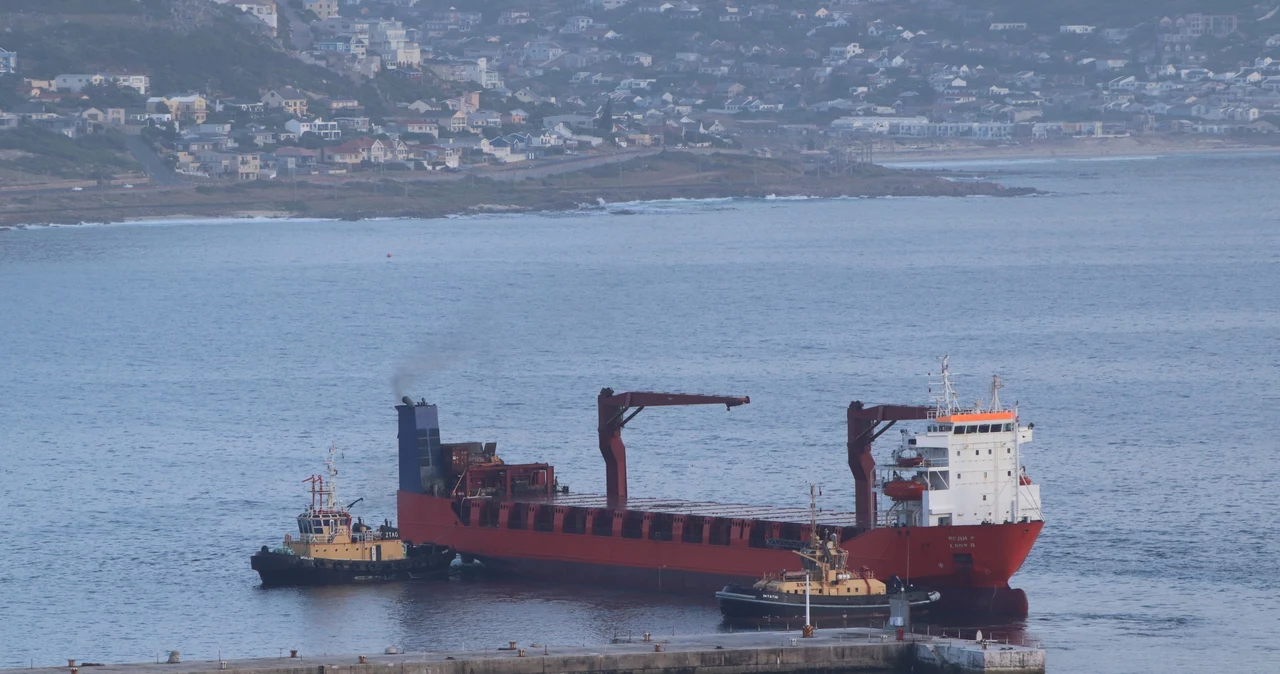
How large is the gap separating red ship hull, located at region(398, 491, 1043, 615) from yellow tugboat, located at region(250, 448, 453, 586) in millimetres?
1445

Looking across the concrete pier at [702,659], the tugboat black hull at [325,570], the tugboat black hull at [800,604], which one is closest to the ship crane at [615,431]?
the tugboat black hull at [325,570]

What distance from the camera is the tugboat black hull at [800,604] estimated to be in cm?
5344

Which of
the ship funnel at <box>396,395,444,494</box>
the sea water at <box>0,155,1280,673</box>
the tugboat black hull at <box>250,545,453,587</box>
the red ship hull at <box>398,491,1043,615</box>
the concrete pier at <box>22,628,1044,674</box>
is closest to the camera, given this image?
the concrete pier at <box>22,628,1044,674</box>

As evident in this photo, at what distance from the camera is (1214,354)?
105875 mm

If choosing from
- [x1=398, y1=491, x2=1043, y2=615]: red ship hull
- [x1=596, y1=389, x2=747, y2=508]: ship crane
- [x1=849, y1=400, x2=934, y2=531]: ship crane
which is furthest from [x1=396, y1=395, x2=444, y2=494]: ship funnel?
[x1=849, y1=400, x2=934, y2=531]: ship crane

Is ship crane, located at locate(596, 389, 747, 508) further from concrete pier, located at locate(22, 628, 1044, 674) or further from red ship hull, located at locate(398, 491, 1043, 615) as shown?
concrete pier, located at locate(22, 628, 1044, 674)

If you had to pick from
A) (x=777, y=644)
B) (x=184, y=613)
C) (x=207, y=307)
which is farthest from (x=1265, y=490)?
(x=207, y=307)

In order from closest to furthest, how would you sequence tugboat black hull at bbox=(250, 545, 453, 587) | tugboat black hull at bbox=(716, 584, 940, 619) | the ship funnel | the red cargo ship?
tugboat black hull at bbox=(716, 584, 940, 619)
the red cargo ship
tugboat black hull at bbox=(250, 545, 453, 587)
the ship funnel

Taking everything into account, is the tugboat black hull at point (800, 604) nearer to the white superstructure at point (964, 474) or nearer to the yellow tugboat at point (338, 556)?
the white superstructure at point (964, 474)

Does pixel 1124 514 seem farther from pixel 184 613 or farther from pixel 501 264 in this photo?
pixel 501 264

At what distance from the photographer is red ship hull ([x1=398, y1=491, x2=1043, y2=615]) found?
2167 inches

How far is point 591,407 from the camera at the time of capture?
9112 centimetres

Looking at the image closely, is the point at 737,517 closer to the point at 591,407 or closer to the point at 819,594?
the point at 819,594

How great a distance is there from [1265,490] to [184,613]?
31.3m
